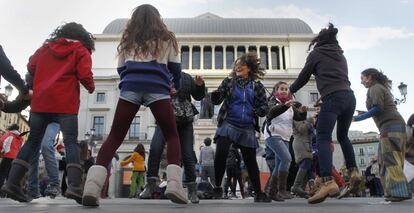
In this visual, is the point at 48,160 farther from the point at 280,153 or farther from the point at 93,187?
the point at 280,153

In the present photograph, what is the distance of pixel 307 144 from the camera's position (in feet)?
23.6

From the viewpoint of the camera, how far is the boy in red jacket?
4242 mm

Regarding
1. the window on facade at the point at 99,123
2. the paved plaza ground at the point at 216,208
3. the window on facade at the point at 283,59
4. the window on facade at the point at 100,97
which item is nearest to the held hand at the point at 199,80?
the paved plaza ground at the point at 216,208

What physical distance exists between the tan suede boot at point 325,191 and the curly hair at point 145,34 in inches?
80.0

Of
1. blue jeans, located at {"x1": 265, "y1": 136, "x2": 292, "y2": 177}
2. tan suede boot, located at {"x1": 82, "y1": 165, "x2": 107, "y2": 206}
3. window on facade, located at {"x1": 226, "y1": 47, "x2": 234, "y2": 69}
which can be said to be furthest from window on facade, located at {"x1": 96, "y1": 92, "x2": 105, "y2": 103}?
tan suede boot, located at {"x1": 82, "y1": 165, "x2": 107, "y2": 206}

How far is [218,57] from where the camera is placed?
51.0m

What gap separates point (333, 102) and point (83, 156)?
6480mm

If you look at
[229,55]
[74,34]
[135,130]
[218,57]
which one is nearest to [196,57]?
[218,57]

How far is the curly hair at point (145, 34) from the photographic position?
3.84 m

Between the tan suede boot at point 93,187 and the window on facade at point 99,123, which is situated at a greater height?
the window on facade at point 99,123

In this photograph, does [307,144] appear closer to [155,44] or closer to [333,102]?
[333,102]

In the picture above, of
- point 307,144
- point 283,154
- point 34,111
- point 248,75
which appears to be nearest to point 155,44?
point 34,111

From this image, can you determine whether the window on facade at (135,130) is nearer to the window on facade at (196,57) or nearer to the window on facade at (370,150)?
the window on facade at (196,57)

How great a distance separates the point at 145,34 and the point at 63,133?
1339 millimetres
